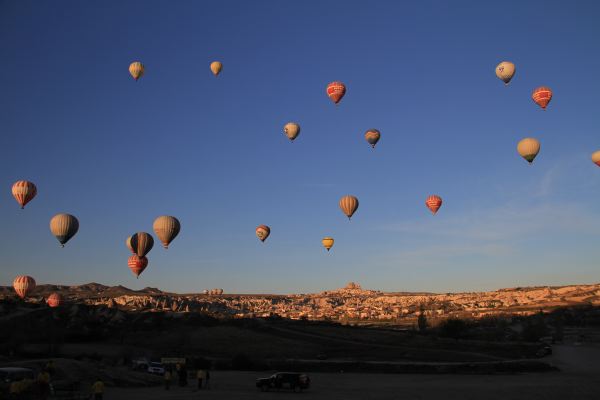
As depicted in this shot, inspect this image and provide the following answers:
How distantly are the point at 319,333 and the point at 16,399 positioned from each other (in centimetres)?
6684

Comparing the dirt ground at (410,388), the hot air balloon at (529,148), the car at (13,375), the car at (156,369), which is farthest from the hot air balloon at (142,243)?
Result: the hot air balloon at (529,148)

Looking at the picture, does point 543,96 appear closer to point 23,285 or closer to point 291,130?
point 291,130

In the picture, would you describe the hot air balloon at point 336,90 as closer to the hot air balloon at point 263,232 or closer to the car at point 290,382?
the hot air balloon at point 263,232

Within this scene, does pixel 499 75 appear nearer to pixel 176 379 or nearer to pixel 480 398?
pixel 480 398

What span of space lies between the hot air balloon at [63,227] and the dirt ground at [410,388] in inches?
889

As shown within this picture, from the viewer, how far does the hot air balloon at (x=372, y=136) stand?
70312 mm

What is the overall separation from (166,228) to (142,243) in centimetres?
535

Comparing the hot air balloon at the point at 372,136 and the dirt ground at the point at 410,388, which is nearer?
the dirt ground at the point at 410,388

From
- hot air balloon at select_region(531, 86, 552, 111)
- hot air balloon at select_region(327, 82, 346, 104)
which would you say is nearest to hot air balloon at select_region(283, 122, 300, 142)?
hot air balloon at select_region(327, 82, 346, 104)

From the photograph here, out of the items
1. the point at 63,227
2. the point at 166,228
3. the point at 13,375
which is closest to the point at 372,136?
the point at 166,228

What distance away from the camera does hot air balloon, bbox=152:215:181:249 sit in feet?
188

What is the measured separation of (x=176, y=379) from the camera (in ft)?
143

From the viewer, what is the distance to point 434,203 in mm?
73250

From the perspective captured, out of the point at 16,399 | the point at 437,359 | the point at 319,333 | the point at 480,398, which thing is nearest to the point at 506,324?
the point at 319,333
